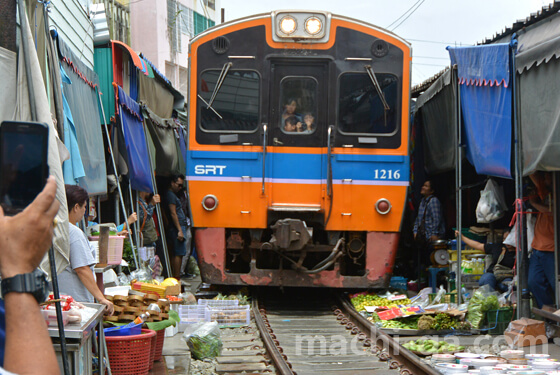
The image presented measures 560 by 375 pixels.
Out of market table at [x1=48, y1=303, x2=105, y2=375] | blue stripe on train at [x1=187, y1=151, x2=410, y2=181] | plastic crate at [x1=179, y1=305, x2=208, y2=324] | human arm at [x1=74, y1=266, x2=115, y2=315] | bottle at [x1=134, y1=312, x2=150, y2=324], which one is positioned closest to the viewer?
market table at [x1=48, y1=303, x2=105, y2=375]

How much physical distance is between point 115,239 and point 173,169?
6.29 metres

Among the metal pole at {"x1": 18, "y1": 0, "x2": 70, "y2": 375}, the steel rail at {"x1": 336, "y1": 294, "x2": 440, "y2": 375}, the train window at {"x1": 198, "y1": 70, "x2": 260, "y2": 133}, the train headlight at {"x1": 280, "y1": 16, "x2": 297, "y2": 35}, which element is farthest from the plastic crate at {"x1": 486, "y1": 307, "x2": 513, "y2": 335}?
the metal pole at {"x1": 18, "y1": 0, "x2": 70, "y2": 375}

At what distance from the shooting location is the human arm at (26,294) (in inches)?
65.5

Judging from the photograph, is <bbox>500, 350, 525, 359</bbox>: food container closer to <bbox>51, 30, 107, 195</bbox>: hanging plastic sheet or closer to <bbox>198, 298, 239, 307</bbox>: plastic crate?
<bbox>198, 298, 239, 307</bbox>: plastic crate

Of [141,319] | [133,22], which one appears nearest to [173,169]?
[141,319]

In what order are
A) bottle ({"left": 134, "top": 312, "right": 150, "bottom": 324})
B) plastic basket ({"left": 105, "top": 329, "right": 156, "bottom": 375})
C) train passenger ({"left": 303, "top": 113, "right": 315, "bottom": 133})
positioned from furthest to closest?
train passenger ({"left": 303, "top": 113, "right": 315, "bottom": 133}) → bottle ({"left": 134, "top": 312, "right": 150, "bottom": 324}) → plastic basket ({"left": 105, "top": 329, "right": 156, "bottom": 375})

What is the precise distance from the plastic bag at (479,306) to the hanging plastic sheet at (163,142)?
5718 millimetres

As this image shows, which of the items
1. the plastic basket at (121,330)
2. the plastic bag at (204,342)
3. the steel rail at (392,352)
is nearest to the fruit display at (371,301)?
the steel rail at (392,352)

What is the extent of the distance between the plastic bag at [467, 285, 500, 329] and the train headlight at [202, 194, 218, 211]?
10.7ft

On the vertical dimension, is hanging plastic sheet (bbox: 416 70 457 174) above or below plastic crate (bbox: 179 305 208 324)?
above

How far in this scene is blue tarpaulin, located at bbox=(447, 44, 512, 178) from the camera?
7316 mm

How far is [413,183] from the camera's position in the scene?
12117mm

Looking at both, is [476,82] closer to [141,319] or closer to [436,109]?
[436,109]

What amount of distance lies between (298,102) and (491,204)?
104 inches
